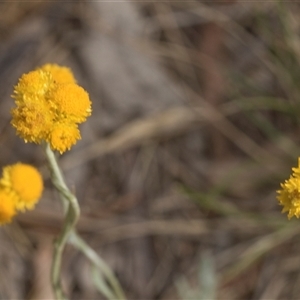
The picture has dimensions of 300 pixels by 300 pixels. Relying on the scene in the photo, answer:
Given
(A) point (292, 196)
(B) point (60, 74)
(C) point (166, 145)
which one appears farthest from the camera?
(C) point (166, 145)

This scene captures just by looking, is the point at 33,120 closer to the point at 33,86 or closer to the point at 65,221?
the point at 33,86

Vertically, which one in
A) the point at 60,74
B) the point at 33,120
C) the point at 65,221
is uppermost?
the point at 60,74

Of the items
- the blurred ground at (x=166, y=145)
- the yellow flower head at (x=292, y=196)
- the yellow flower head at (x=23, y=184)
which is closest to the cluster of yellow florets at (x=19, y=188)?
the yellow flower head at (x=23, y=184)

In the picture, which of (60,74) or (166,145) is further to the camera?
(166,145)

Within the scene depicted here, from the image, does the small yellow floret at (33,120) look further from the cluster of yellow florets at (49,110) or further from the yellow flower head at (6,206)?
the yellow flower head at (6,206)

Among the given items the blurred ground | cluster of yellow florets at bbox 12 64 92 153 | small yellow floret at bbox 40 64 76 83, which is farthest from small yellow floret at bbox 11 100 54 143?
the blurred ground

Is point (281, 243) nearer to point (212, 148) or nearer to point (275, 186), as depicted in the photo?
point (275, 186)

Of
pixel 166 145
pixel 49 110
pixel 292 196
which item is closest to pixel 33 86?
pixel 49 110
